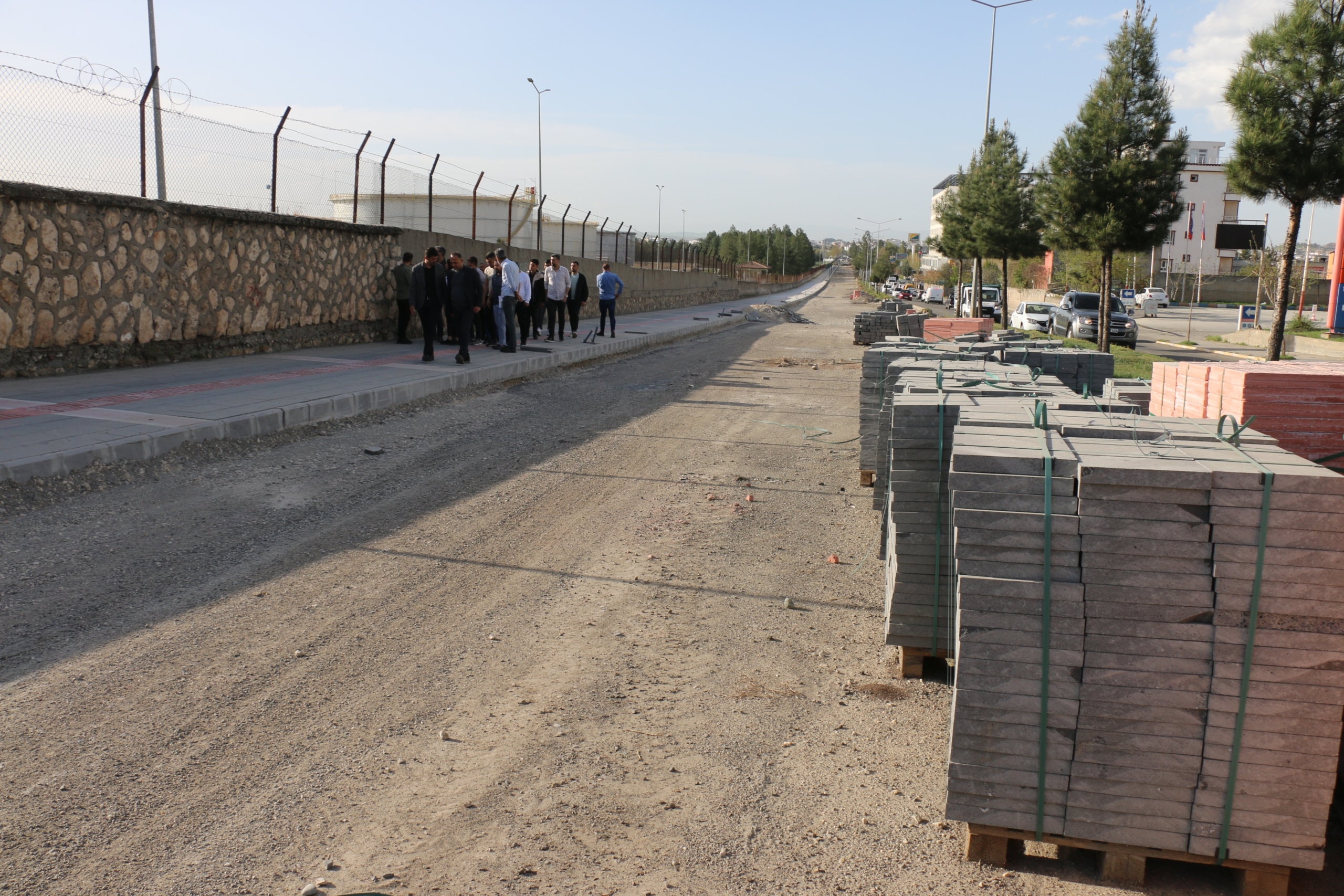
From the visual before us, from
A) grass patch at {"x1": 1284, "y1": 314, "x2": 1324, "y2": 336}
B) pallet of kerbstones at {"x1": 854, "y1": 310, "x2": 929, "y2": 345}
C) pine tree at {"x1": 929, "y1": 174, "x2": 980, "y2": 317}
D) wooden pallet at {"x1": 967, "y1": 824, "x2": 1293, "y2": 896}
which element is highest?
pine tree at {"x1": 929, "y1": 174, "x2": 980, "y2": 317}

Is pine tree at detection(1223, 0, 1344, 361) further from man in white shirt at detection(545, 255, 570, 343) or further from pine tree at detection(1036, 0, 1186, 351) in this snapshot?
man in white shirt at detection(545, 255, 570, 343)

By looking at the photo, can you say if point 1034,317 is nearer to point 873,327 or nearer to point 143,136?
point 873,327

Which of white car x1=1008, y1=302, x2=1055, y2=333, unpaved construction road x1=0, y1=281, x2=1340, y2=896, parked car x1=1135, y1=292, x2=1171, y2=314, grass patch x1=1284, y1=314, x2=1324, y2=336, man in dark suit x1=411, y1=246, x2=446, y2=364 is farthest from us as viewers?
parked car x1=1135, y1=292, x2=1171, y2=314

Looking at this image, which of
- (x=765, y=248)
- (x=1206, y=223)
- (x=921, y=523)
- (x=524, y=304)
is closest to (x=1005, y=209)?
(x=524, y=304)

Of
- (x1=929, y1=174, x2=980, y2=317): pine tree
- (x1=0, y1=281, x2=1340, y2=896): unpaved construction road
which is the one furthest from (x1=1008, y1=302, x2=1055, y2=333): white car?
(x1=0, y1=281, x2=1340, y2=896): unpaved construction road

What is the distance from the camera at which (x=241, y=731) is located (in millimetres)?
4023

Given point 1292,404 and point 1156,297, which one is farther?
point 1156,297

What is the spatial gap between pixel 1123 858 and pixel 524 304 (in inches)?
722

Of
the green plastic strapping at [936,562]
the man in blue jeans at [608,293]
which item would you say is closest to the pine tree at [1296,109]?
the man in blue jeans at [608,293]

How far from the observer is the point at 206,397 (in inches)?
439

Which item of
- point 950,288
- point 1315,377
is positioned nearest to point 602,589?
point 1315,377

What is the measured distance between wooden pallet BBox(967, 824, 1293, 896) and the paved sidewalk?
7.31 m

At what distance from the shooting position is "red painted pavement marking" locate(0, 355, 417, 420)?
9.60 meters

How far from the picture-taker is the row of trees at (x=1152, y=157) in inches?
735
